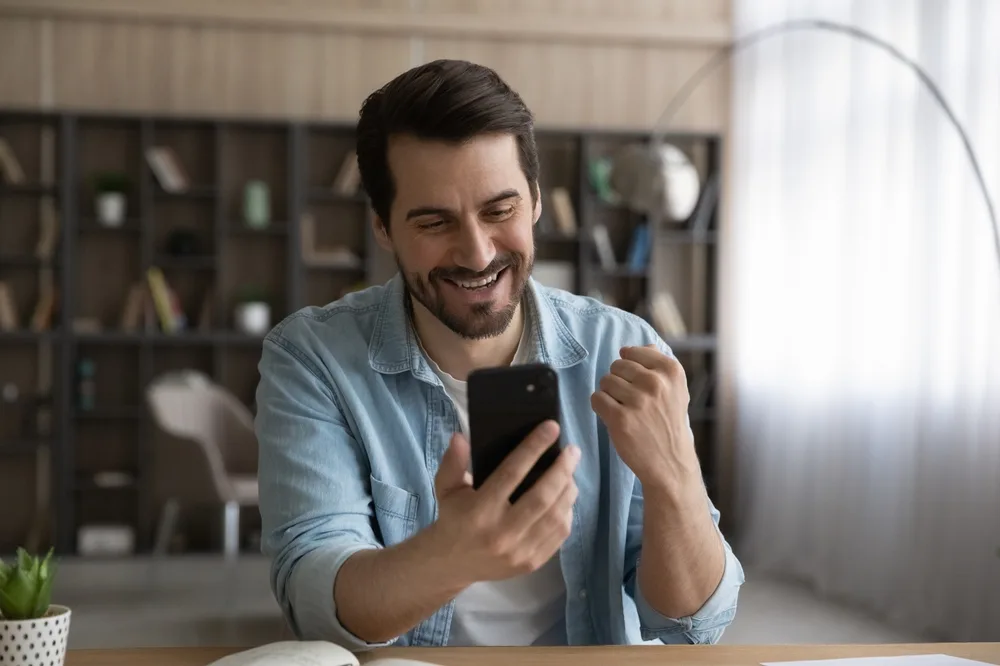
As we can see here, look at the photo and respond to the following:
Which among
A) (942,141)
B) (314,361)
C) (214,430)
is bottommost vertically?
(214,430)

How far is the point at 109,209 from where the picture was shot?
237 inches

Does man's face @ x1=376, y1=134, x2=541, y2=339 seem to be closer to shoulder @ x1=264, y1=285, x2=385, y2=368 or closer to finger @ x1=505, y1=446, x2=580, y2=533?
shoulder @ x1=264, y1=285, x2=385, y2=368

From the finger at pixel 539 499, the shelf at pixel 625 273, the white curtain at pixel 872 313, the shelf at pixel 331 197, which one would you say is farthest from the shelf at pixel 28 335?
the finger at pixel 539 499

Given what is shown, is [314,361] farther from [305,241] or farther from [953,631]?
[305,241]

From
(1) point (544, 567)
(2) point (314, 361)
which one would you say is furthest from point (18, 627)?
(1) point (544, 567)

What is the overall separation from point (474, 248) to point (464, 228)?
0.03m

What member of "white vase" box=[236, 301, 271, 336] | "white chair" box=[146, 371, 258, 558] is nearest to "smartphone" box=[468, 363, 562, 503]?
"white chair" box=[146, 371, 258, 558]

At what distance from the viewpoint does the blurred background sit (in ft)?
16.5

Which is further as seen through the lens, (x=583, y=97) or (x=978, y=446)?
(x=583, y=97)

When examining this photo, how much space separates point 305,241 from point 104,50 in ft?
5.26

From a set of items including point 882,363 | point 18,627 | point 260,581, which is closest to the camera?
point 18,627

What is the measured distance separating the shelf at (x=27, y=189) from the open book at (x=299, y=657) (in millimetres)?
5456

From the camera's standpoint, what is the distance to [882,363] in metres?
4.93

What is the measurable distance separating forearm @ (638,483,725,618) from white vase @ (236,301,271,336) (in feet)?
16.1
